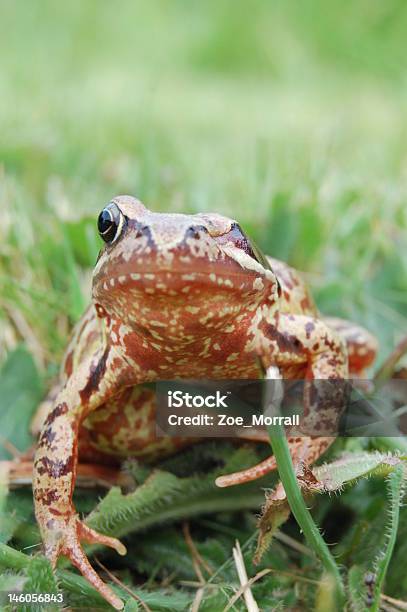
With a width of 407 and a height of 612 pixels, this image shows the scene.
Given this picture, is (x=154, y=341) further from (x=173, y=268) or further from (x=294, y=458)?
(x=294, y=458)

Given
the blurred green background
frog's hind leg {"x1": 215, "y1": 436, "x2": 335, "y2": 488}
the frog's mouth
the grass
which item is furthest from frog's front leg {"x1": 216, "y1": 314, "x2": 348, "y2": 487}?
the blurred green background

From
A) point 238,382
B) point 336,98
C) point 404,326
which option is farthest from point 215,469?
point 336,98

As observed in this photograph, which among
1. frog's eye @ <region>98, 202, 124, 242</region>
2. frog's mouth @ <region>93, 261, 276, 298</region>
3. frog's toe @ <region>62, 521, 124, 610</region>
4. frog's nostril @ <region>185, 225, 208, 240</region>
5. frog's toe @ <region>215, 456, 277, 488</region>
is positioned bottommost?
frog's toe @ <region>62, 521, 124, 610</region>

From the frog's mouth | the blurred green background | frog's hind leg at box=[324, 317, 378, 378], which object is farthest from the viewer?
the blurred green background

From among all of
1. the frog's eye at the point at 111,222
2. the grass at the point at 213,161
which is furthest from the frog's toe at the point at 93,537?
the frog's eye at the point at 111,222

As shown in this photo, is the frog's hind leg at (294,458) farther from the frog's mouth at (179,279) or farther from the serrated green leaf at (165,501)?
the frog's mouth at (179,279)

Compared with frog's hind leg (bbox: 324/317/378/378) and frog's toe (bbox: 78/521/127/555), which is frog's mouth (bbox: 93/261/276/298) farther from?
frog's hind leg (bbox: 324/317/378/378)

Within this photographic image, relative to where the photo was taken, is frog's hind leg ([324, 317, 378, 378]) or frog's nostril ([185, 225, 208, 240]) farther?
frog's hind leg ([324, 317, 378, 378])
